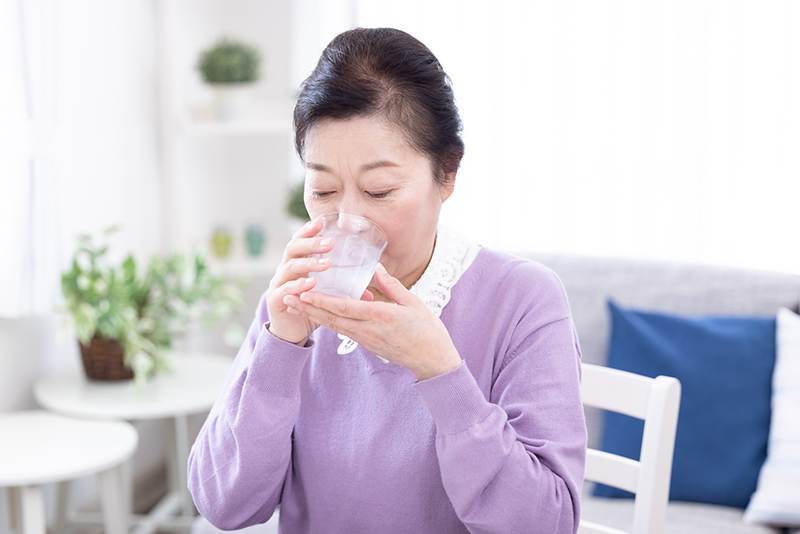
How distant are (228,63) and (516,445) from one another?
2084mm

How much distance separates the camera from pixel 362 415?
111 cm

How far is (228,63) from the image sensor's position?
8.61 ft

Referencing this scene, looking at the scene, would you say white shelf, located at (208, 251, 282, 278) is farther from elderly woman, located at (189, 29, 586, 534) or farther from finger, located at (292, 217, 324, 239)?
finger, located at (292, 217, 324, 239)

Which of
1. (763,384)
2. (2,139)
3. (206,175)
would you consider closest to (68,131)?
(2,139)

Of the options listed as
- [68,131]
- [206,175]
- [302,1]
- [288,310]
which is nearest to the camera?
[288,310]

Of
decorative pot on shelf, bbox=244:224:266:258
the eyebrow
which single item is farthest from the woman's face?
decorative pot on shelf, bbox=244:224:266:258

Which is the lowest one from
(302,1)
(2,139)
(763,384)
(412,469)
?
(763,384)

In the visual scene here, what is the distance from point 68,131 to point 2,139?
373mm

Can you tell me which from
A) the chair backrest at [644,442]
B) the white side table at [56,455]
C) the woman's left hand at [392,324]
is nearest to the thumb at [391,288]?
the woman's left hand at [392,324]

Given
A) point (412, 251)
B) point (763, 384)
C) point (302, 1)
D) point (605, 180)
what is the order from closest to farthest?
point (412, 251) < point (763, 384) < point (605, 180) < point (302, 1)

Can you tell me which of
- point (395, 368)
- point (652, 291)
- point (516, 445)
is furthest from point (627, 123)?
point (516, 445)

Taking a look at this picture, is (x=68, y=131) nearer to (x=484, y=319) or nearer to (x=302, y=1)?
(x=302, y=1)

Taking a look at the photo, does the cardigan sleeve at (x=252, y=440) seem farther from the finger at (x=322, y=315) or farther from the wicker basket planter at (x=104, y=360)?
the wicker basket planter at (x=104, y=360)

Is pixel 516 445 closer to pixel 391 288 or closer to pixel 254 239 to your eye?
pixel 391 288
